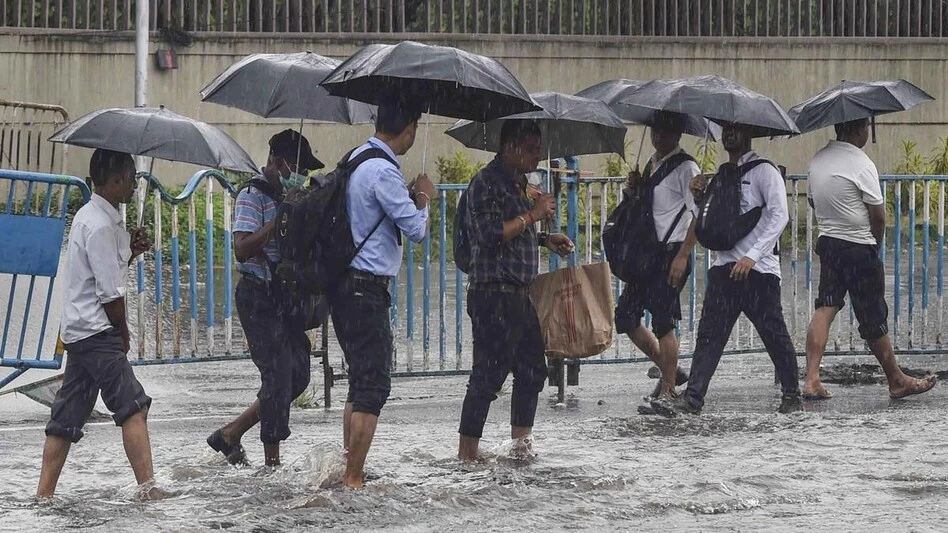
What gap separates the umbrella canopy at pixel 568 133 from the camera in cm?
875

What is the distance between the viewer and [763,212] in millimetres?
9117

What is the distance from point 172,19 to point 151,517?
Answer: 12914mm

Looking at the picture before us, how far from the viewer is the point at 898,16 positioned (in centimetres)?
2067

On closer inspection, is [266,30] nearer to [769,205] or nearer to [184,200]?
[184,200]

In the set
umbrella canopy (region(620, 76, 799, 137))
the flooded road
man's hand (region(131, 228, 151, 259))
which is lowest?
the flooded road

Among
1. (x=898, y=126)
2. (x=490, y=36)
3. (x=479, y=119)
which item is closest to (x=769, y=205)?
(x=479, y=119)

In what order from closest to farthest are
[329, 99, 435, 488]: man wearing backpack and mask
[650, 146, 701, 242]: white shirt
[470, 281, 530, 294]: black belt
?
[329, 99, 435, 488]: man wearing backpack and mask < [470, 281, 530, 294]: black belt < [650, 146, 701, 242]: white shirt

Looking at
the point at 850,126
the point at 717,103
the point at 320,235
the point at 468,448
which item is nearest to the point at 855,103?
the point at 850,126

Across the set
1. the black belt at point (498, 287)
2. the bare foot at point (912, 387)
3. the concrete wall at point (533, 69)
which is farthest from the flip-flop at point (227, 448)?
the concrete wall at point (533, 69)

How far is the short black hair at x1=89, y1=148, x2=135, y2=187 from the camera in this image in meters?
6.82

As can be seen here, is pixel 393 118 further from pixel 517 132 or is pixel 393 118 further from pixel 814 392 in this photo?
pixel 814 392

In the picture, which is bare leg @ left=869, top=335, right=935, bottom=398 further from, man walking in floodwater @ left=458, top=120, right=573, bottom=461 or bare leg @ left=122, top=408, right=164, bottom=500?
bare leg @ left=122, top=408, right=164, bottom=500

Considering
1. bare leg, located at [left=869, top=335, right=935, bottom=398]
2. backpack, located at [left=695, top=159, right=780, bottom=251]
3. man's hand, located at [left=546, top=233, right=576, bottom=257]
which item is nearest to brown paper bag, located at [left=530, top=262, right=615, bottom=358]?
man's hand, located at [left=546, top=233, right=576, bottom=257]

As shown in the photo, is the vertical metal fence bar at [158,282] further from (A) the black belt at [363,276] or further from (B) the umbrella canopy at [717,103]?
(A) the black belt at [363,276]
